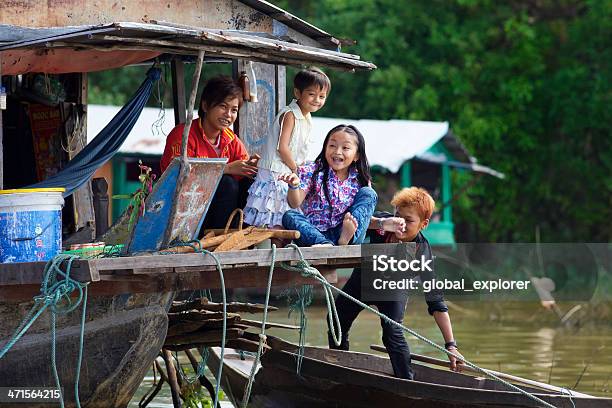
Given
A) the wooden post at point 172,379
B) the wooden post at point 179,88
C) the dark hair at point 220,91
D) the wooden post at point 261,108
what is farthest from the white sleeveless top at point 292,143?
the wooden post at point 172,379

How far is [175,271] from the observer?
5676 mm

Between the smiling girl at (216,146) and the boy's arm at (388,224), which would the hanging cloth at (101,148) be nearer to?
the smiling girl at (216,146)

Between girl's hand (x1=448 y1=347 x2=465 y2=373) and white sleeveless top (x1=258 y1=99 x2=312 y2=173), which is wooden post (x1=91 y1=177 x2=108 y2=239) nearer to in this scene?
white sleeveless top (x1=258 y1=99 x2=312 y2=173)

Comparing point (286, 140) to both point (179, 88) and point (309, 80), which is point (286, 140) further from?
point (179, 88)

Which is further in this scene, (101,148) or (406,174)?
(406,174)

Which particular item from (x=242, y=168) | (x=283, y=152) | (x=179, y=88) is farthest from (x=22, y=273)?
(x=179, y=88)

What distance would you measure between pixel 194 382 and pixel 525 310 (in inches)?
341

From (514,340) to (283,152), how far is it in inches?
277

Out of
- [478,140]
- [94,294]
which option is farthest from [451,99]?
[94,294]

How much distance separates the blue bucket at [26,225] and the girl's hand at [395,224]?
1871mm

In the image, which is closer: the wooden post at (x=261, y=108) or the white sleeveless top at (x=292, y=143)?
the white sleeveless top at (x=292, y=143)

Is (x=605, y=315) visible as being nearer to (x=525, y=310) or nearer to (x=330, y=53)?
(x=525, y=310)

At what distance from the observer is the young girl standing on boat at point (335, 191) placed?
21.0 feet

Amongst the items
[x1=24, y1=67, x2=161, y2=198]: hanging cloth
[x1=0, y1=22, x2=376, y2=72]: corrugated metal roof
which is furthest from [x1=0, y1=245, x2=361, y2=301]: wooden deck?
[x1=24, y1=67, x2=161, y2=198]: hanging cloth
